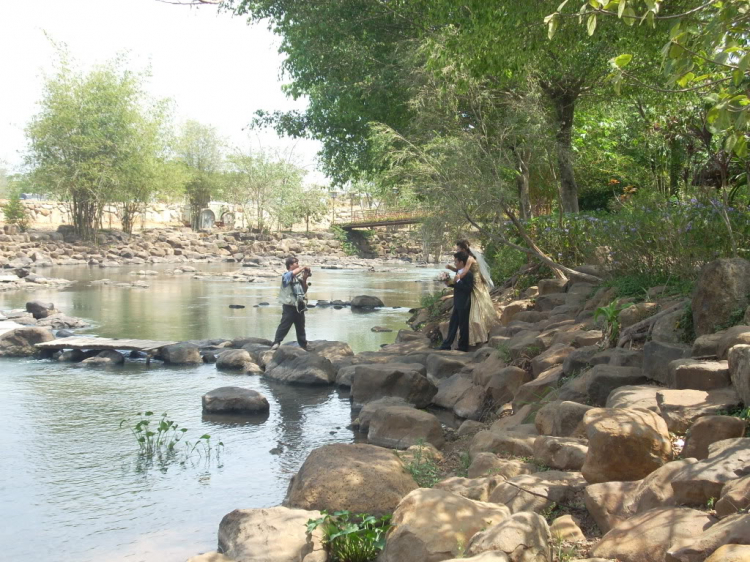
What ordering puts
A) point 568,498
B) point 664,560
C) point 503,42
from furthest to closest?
1. point 503,42
2. point 568,498
3. point 664,560

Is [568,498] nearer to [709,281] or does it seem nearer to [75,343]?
[709,281]

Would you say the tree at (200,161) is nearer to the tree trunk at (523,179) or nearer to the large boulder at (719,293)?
the tree trunk at (523,179)

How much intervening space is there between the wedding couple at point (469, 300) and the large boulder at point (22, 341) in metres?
7.35

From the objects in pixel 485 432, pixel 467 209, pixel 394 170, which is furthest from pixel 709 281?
pixel 394 170

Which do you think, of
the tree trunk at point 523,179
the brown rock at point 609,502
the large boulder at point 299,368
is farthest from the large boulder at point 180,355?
the brown rock at point 609,502

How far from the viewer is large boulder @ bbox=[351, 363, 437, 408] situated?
31.8 feet

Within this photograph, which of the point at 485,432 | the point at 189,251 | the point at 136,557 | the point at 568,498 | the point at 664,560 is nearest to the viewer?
the point at 664,560

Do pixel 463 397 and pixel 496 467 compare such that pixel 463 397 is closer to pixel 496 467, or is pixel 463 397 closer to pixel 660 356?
pixel 660 356

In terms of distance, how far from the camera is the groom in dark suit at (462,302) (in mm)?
12062

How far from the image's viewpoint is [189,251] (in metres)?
51.0

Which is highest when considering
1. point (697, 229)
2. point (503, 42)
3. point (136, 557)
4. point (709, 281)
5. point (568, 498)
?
point (503, 42)

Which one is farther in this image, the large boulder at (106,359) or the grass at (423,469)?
the large boulder at (106,359)

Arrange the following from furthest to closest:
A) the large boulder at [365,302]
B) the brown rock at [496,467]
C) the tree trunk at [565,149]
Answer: the large boulder at [365,302], the tree trunk at [565,149], the brown rock at [496,467]

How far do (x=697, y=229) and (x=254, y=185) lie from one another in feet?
180
